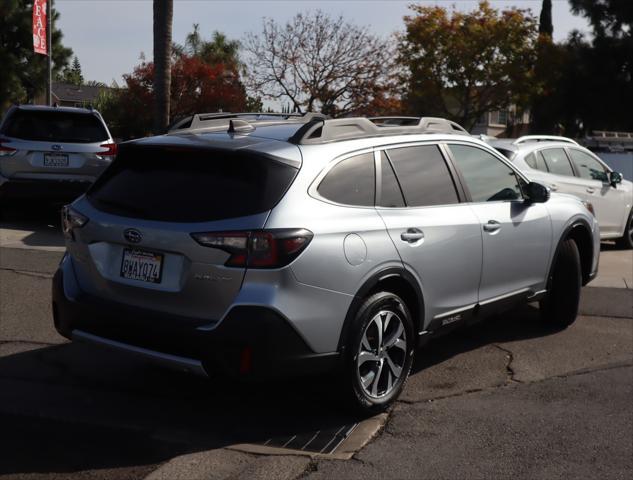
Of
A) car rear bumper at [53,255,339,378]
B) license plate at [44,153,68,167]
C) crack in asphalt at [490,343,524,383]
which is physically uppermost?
license plate at [44,153,68,167]

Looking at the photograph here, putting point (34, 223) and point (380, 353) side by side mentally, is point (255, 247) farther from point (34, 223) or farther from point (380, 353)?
point (34, 223)

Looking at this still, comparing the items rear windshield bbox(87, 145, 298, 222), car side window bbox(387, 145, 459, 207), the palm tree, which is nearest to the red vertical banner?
the palm tree

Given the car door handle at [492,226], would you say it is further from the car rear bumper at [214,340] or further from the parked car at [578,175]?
the parked car at [578,175]

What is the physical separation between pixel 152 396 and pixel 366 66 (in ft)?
101

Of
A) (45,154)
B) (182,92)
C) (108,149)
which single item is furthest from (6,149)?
(182,92)

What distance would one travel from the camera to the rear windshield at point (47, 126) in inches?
469

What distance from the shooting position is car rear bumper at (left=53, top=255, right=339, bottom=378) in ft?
14.2

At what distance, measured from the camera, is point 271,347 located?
436 centimetres

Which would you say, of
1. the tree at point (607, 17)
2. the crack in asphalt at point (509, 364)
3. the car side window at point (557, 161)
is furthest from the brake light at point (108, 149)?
the tree at point (607, 17)

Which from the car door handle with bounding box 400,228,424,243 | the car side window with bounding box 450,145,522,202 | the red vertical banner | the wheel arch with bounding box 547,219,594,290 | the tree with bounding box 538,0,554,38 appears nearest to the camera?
the car door handle with bounding box 400,228,424,243

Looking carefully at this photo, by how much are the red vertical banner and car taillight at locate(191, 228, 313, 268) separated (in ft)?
72.2

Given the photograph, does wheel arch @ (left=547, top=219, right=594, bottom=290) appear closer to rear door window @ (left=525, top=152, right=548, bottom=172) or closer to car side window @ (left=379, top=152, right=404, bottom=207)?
car side window @ (left=379, top=152, right=404, bottom=207)

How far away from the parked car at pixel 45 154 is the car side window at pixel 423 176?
23.0ft

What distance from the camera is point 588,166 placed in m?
12.1
